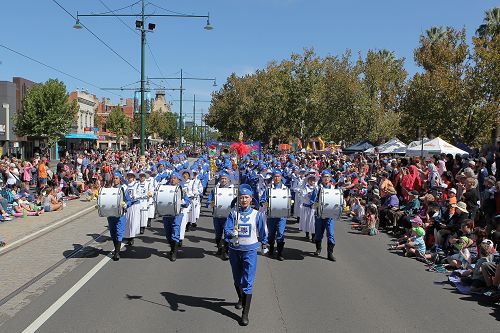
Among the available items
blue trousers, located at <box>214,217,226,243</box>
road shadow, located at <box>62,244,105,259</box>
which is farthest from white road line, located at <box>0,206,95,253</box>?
blue trousers, located at <box>214,217,226,243</box>

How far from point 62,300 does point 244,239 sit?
8.64 ft

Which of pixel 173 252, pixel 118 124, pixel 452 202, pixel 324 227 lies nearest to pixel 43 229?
pixel 173 252

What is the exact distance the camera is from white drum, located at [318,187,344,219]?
9828mm

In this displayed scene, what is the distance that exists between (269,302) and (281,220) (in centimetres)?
340

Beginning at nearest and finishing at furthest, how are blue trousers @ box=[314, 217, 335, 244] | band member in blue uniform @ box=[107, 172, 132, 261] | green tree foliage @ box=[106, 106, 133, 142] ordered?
band member in blue uniform @ box=[107, 172, 132, 261], blue trousers @ box=[314, 217, 335, 244], green tree foliage @ box=[106, 106, 133, 142]

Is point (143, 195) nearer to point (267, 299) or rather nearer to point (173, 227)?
point (173, 227)

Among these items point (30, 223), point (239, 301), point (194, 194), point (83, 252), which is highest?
point (194, 194)

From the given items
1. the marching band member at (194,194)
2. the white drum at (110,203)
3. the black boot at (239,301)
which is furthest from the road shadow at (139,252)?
the black boot at (239,301)

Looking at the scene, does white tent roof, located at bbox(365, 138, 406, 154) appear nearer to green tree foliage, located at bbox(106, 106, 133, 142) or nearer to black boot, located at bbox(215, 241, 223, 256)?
black boot, located at bbox(215, 241, 223, 256)

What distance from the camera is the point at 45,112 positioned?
4453 centimetres

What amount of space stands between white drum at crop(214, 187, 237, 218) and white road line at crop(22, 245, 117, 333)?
7.51ft

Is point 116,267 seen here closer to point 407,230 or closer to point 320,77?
point 407,230

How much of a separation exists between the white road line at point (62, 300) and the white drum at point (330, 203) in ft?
13.6

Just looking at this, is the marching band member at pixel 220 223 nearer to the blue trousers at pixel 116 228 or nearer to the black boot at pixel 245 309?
the blue trousers at pixel 116 228
